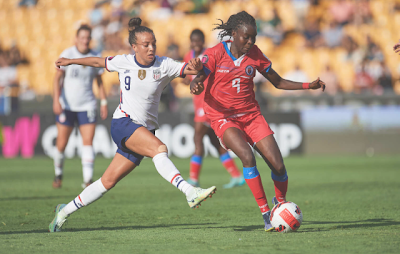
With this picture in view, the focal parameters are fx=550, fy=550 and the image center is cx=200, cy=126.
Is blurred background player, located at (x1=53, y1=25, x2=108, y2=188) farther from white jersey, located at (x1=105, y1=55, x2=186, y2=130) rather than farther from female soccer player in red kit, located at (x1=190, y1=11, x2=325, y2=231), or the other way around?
female soccer player in red kit, located at (x1=190, y1=11, x2=325, y2=231)

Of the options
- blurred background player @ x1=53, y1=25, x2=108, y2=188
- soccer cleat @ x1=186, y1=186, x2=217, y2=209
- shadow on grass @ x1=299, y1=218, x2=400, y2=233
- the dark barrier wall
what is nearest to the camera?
soccer cleat @ x1=186, y1=186, x2=217, y2=209

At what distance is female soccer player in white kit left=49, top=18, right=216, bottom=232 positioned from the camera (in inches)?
225

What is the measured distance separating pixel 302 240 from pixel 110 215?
111 inches

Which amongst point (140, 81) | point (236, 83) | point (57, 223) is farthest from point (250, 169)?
point (57, 223)

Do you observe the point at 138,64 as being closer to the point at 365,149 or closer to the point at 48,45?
the point at 365,149

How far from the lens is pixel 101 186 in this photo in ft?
19.1

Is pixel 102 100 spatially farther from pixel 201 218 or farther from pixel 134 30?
pixel 134 30

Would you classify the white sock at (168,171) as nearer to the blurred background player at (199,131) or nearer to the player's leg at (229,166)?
the blurred background player at (199,131)

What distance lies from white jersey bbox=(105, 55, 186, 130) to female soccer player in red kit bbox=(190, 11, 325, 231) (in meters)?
0.37

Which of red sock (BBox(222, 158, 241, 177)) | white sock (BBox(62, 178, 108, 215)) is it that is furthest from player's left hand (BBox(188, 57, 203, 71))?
red sock (BBox(222, 158, 241, 177))

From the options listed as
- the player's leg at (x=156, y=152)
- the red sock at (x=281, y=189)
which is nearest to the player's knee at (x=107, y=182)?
the player's leg at (x=156, y=152)

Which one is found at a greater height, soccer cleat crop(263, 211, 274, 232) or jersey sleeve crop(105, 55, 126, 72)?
jersey sleeve crop(105, 55, 126, 72)

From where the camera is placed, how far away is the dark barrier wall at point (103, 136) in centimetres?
1609

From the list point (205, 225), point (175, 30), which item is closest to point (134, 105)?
point (205, 225)
